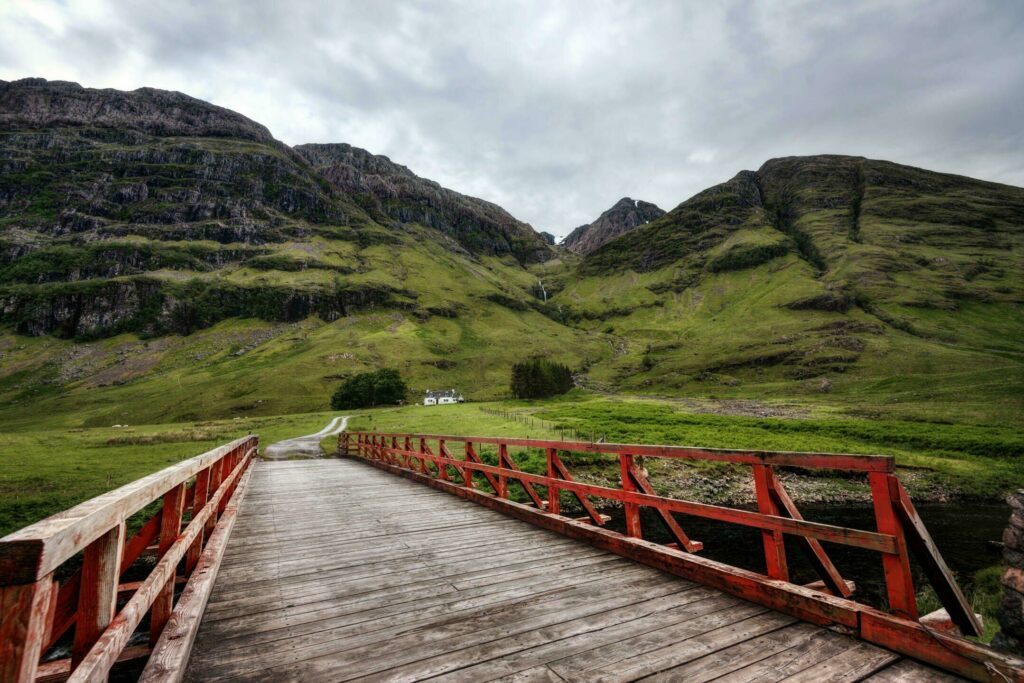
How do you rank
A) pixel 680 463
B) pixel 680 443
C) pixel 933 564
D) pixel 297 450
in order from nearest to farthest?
1. pixel 933 564
2. pixel 680 463
3. pixel 297 450
4. pixel 680 443

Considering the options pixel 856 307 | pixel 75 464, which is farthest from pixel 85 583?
pixel 856 307

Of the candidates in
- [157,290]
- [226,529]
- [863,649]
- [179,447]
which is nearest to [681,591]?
[863,649]

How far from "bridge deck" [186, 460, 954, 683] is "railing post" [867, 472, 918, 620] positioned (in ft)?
1.33

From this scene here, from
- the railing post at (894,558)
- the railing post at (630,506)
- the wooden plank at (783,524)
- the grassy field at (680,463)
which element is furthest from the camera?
the grassy field at (680,463)

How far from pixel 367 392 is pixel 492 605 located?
97.1 meters

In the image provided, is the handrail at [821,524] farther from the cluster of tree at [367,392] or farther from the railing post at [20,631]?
the cluster of tree at [367,392]

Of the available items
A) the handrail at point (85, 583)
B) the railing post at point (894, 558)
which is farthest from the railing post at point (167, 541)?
the railing post at point (894, 558)

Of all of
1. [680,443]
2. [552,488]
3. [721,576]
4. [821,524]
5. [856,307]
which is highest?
[856,307]

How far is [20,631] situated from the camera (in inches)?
65.5

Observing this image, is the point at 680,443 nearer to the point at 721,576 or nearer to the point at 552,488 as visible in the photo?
the point at 552,488

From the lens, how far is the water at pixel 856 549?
1362cm

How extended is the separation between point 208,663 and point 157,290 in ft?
766

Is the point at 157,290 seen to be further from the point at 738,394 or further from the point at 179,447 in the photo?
the point at 738,394

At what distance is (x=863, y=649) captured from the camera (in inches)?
139
